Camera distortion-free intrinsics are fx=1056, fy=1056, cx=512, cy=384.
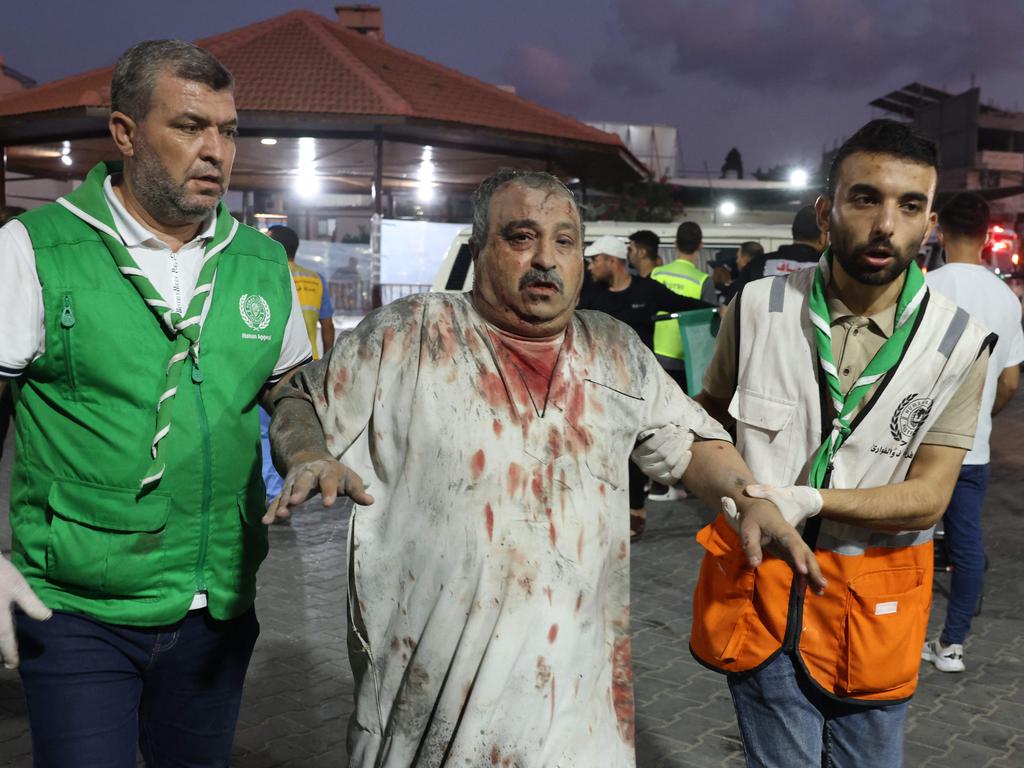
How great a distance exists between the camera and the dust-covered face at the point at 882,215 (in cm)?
261

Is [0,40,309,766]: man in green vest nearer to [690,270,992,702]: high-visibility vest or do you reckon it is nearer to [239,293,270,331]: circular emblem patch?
[239,293,270,331]: circular emblem patch

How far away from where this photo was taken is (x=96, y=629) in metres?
2.41

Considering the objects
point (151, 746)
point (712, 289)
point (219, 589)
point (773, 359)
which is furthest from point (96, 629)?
point (712, 289)

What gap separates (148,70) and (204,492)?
1.01 metres

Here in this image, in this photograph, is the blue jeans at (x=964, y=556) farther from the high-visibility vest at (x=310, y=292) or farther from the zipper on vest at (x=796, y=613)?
the high-visibility vest at (x=310, y=292)

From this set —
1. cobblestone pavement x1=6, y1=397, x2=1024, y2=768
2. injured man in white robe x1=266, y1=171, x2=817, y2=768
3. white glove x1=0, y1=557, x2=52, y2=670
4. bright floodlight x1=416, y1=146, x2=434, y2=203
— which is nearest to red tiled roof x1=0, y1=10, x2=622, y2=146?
bright floodlight x1=416, y1=146, x2=434, y2=203

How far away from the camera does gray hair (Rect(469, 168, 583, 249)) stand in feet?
7.54

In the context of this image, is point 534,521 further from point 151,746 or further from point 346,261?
point 346,261

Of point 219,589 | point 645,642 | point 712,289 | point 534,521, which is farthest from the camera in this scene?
point 712,289

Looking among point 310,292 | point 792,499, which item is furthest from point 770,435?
point 310,292

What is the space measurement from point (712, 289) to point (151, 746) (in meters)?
7.15

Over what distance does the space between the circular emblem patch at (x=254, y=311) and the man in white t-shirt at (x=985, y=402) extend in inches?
144

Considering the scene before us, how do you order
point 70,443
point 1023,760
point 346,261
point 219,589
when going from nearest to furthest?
point 70,443
point 219,589
point 1023,760
point 346,261

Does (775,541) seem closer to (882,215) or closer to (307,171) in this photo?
(882,215)
